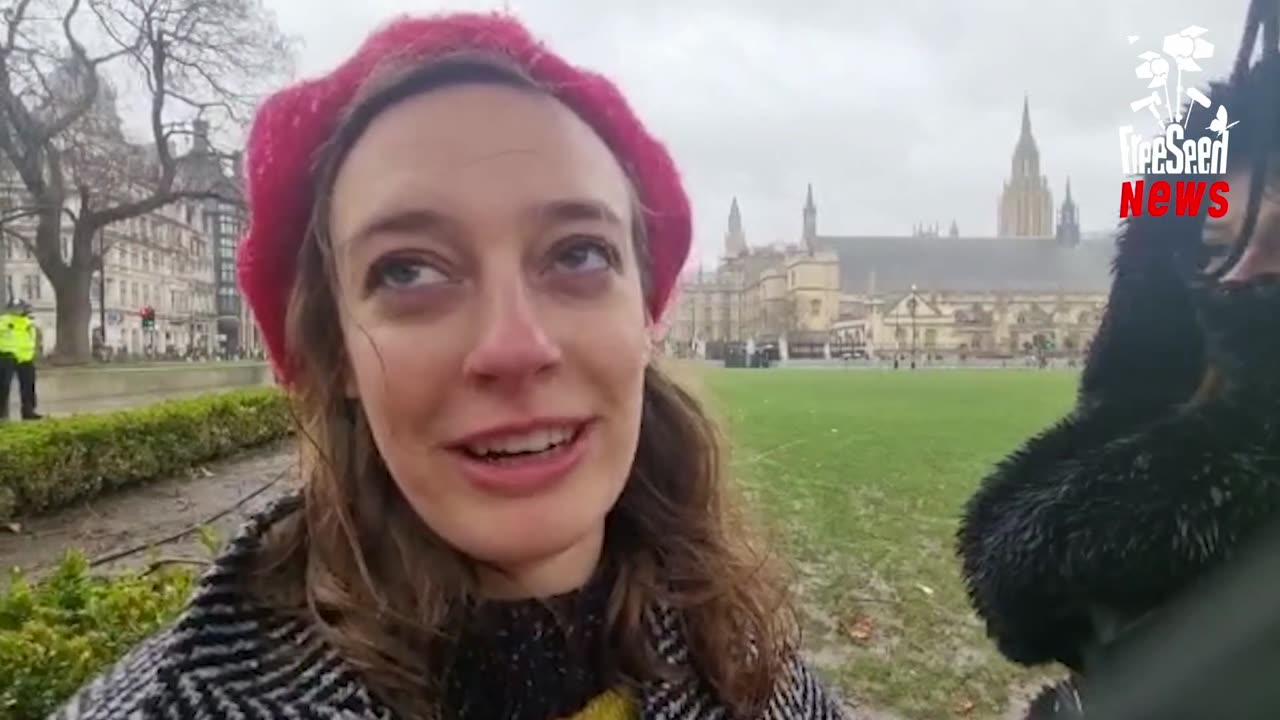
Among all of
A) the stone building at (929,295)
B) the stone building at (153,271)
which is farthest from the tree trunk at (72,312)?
the stone building at (929,295)

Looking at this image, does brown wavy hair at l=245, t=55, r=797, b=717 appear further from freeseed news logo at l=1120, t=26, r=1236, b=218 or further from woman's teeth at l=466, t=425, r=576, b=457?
freeseed news logo at l=1120, t=26, r=1236, b=218

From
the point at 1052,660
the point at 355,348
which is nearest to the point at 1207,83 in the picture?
the point at 1052,660

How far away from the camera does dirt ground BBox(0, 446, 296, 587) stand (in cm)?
624

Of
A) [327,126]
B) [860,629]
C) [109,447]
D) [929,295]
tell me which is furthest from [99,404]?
[327,126]

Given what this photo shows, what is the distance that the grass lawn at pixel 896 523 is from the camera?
3.89 metres

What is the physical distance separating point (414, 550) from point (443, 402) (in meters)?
0.20

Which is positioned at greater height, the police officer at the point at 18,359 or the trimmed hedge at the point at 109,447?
the police officer at the point at 18,359

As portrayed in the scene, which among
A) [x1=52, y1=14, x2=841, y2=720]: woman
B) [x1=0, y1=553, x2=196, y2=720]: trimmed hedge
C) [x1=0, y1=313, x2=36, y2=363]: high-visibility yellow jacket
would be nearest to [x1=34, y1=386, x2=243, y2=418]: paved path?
[x1=0, y1=313, x2=36, y2=363]: high-visibility yellow jacket

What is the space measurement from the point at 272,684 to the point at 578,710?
352mm

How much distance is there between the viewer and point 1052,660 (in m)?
1.17

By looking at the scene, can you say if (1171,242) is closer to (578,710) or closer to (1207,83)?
(1207,83)

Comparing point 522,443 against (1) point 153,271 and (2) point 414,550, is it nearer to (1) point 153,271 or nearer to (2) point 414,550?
(2) point 414,550

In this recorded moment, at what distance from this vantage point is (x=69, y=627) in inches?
95.3

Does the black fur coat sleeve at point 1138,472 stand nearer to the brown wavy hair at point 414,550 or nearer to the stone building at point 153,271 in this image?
the brown wavy hair at point 414,550
